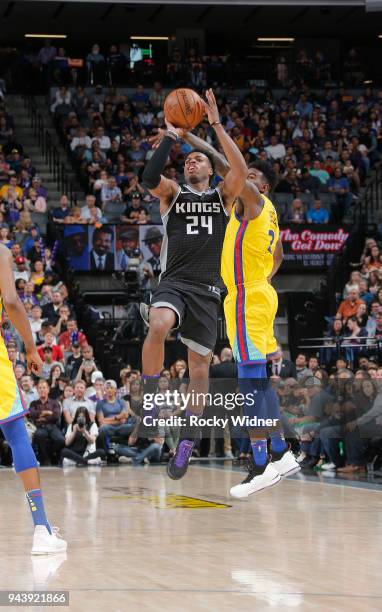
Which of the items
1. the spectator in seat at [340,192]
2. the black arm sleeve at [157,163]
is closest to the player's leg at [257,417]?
the black arm sleeve at [157,163]

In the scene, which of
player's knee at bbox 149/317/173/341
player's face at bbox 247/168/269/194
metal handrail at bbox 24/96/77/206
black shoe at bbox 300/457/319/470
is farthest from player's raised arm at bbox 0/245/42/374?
metal handrail at bbox 24/96/77/206

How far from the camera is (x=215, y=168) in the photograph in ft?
25.9

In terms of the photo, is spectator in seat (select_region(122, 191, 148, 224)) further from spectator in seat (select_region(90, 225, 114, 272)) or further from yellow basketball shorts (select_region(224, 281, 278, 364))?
yellow basketball shorts (select_region(224, 281, 278, 364))

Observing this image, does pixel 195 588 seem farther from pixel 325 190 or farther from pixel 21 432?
pixel 325 190

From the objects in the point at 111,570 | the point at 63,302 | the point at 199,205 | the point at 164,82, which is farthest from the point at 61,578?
the point at 164,82

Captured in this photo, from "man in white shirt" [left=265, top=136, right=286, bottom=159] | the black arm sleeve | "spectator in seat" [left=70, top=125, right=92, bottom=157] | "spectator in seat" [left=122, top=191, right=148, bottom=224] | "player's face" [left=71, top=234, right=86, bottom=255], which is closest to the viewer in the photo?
the black arm sleeve

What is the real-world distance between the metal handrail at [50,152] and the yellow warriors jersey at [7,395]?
14.1m

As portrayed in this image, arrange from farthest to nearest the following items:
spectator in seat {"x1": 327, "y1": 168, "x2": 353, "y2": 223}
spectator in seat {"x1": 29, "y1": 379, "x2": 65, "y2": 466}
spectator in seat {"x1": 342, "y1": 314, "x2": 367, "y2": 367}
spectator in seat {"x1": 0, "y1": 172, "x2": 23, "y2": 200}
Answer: spectator in seat {"x1": 327, "y1": 168, "x2": 353, "y2": 223}, spectator in seat {"x1": 0, "y1": 172, "x2": 23, "y2": 200}, spectator in seat {"x1": 342, "y1": 314, "x2": 367, "y2": 367}, spectator in seat {"x1": 29, "y1": 379, "x2": 65, "y2": 466}

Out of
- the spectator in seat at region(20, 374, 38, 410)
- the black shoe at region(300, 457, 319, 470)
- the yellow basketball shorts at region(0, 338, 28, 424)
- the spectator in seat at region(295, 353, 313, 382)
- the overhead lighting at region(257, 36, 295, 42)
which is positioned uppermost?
the overhead lighting at region(257, 36, 295, 42)

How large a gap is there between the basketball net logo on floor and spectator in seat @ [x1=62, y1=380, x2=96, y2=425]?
4100mm

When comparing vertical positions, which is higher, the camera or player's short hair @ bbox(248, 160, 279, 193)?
player's short hair @ bbox(248, 160, 279, 193)

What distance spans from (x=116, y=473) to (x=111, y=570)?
267 inches

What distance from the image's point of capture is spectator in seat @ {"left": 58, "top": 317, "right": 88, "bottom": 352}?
15922mm

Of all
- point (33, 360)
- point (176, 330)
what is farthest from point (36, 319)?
point (33, 360)
